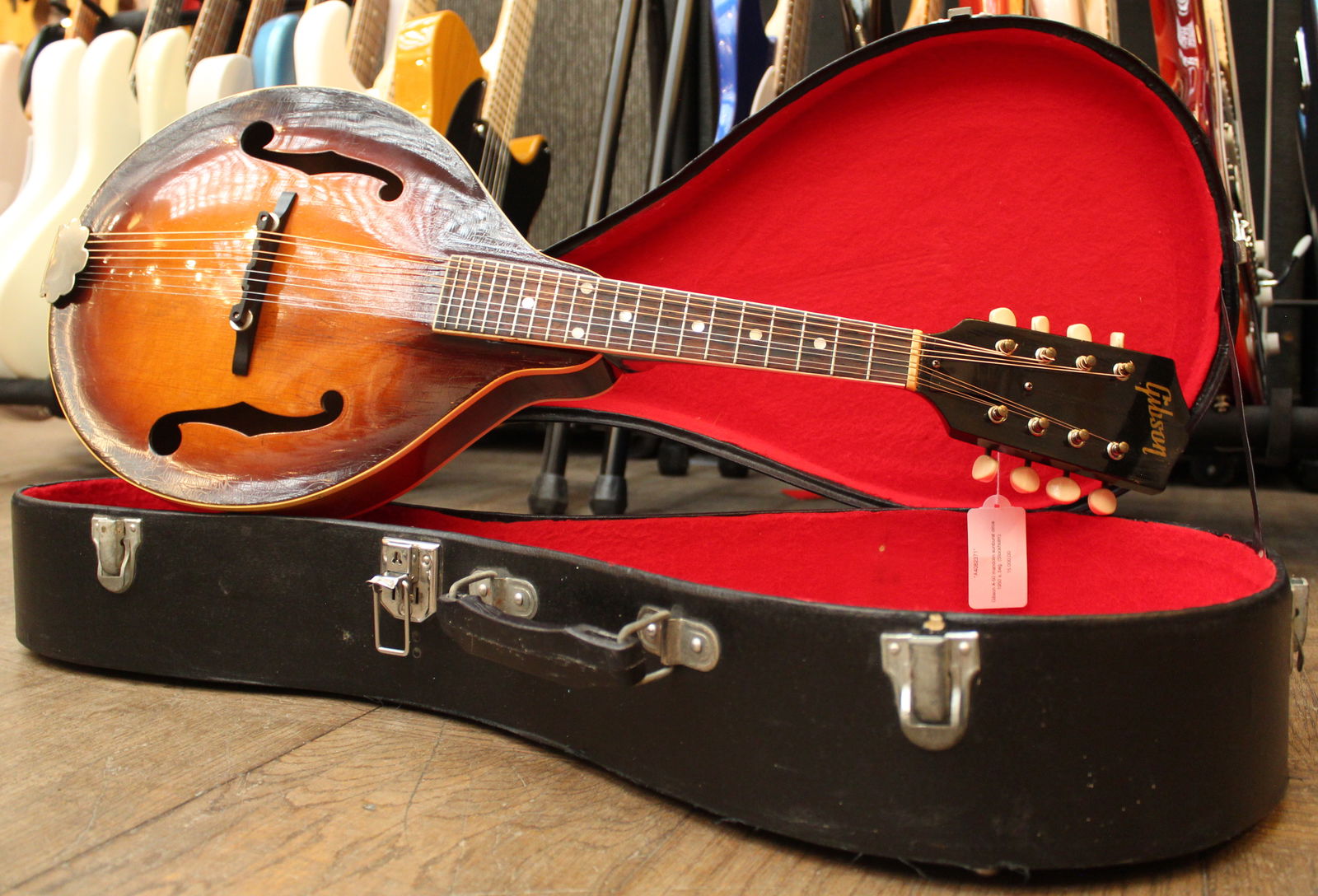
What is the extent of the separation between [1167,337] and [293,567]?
0.78m

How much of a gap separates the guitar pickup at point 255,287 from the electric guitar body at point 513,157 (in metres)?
0.53

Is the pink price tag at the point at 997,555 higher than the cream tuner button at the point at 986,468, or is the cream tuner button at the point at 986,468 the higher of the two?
the cream tuner button at the point at 986,468

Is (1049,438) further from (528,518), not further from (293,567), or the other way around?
(293,567)

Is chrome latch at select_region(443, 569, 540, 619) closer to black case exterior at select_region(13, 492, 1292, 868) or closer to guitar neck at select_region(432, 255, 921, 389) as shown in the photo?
black case exterior at select_region(13, 492, 1292, 868)

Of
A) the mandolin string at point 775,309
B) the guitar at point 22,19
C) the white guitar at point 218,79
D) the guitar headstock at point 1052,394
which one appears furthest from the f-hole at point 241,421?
the guitar at point 22,19

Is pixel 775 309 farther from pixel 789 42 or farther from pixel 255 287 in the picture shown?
pixel 789 42

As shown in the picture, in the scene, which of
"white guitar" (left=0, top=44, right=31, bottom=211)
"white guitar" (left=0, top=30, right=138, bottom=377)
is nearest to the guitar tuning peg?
"white guitar" (left=0, top=30, right=138, bottom=377)

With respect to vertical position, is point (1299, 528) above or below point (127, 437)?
Result: below

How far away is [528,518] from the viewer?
901 millimetres

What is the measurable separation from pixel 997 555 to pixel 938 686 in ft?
1.11

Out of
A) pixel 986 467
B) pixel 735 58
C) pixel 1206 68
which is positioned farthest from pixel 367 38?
pixel 986 467

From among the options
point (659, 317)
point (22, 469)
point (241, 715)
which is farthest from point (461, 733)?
point (22, 469)

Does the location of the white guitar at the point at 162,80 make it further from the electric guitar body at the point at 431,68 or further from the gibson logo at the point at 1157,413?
the gibson logo at the point at 1157,413

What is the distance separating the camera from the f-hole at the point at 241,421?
799 mm
